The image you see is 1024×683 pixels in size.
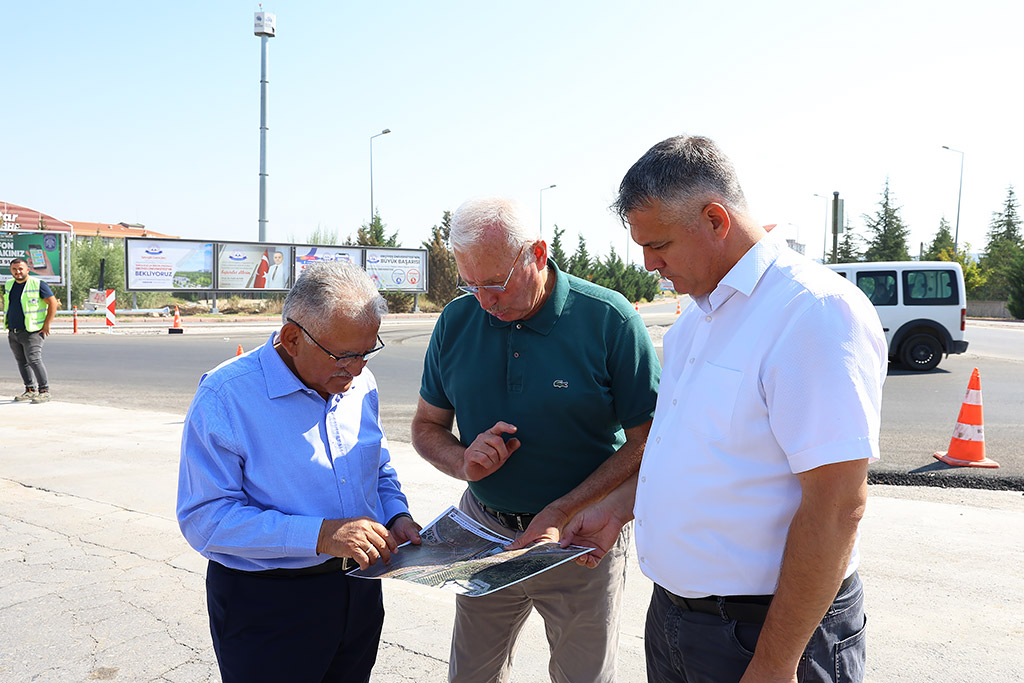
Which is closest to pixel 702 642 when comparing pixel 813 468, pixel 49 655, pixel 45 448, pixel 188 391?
pixel 813 468

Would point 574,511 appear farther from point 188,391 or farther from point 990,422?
point 188,391

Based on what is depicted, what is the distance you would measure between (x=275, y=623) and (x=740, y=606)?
1242 millimetres

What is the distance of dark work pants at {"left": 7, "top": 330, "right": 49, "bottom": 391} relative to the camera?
35.0ft

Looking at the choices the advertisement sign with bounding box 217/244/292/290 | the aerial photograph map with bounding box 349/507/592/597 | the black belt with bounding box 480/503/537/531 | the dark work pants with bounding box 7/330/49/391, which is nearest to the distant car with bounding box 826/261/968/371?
the dark work pants with bounding box 7/330/49/391

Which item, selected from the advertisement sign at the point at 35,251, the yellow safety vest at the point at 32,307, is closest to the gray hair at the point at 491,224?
the yellow safety vest at the point at 32,307

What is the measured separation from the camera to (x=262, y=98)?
31578 millimetres

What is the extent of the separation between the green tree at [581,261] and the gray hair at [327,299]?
Answer: 179 feet

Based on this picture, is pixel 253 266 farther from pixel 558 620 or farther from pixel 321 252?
pixel 558 620

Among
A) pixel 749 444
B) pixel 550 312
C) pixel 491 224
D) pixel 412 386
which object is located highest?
pixel 491 224

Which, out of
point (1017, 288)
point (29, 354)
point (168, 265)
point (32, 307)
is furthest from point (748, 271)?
point (1017, 288)

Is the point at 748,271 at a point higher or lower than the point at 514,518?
higher

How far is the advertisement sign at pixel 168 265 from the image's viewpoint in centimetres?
2988

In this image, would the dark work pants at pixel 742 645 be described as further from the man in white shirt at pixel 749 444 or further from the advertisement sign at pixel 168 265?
the advertisement sign at pixel 168 265

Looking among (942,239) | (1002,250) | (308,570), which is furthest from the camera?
(942,239)
